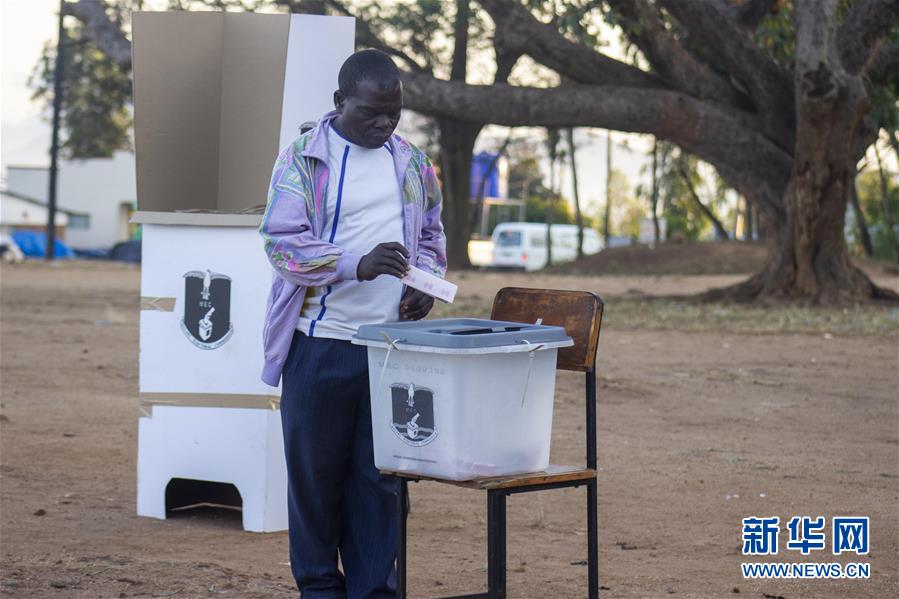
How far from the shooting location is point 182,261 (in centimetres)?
557

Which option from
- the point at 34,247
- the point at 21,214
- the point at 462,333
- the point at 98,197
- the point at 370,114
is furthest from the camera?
the point at 98,197

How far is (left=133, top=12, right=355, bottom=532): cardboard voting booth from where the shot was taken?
5.48 meters

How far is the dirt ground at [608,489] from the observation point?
4.71 metres

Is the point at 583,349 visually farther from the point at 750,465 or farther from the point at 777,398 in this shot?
the point at 777,398

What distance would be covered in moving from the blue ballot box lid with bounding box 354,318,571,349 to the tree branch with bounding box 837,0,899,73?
44.3 ft

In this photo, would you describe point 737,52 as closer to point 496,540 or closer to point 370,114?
point 370,114

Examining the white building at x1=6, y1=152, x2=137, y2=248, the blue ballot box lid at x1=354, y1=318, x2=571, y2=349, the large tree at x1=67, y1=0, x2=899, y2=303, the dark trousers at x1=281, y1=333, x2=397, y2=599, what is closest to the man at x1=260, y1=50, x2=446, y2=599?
the dark trousers at x1=281, y1=333, x2=397, y2=599

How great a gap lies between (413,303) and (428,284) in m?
0.23

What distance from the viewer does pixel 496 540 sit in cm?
339

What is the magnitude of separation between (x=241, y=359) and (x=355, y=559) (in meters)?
1.83

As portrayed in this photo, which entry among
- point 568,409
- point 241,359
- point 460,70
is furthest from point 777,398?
point 460,70

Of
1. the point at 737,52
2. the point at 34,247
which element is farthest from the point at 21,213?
the point at 737,52

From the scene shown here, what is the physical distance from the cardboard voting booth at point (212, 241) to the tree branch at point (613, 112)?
11274mm

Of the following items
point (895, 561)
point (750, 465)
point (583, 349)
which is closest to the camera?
point (583, 349)
